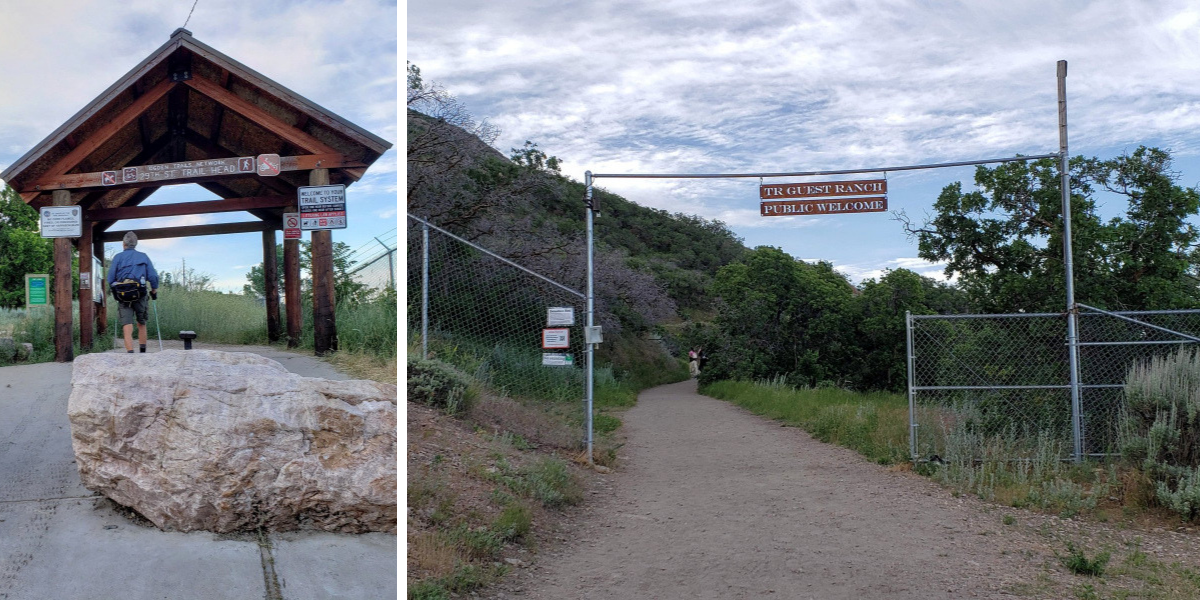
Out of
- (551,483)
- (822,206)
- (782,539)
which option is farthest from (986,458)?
(551,483)

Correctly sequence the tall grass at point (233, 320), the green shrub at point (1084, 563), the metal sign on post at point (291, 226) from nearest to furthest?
1. the metal sign on post at point (291, 226)
2. the tall grass at point (233, 320)
3. the green shrub at point (1084, 563)

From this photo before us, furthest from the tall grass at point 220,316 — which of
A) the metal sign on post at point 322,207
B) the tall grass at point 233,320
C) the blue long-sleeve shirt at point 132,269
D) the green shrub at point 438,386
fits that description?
the green shrub at point 438,386

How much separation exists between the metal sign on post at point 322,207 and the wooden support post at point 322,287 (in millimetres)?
564

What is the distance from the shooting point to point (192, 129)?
5512 millimetres

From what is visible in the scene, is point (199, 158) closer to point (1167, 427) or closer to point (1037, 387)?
point (1037, 387)

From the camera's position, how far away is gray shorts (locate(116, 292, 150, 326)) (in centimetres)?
592

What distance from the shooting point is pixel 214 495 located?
4930 mm

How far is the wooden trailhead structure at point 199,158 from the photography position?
16.0ft

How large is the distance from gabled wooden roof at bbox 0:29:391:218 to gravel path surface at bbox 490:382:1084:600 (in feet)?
9.16

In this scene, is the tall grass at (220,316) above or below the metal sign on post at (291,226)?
below

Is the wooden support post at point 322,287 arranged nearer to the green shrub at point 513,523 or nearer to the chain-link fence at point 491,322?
the green shrub at point 513,523

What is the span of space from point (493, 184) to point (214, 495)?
1123 cm

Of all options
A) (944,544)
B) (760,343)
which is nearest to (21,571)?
(944,544)

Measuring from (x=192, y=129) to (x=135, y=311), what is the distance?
4.46 feet
